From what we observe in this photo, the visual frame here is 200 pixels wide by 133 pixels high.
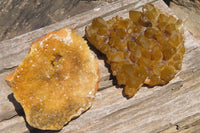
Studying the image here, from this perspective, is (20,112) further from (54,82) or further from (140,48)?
(140,48)

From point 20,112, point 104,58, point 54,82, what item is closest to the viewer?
point 54,82

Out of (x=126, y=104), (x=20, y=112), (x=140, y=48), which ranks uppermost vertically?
(x=140, y=48)

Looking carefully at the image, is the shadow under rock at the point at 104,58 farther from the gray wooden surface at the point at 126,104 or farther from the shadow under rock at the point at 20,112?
the shadow under rock at the point at 20,112

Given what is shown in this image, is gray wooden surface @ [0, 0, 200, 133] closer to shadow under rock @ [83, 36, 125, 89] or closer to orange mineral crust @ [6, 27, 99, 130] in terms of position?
shadow under rock @ [83, 36, 125, 89]

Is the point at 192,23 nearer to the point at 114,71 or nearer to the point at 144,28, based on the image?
the point at 144,28

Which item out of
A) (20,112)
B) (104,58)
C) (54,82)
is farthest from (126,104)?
(20,112)

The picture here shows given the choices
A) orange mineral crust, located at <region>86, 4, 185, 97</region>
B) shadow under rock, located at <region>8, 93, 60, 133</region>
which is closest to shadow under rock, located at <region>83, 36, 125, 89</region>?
orange mineral crust, located at <region>86, 4, 185, 97</region>
